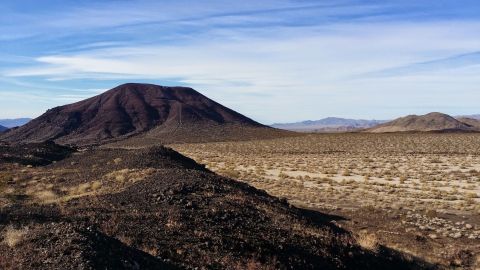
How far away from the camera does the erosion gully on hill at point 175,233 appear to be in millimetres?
9211

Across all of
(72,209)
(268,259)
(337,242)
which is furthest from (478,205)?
(72,209)

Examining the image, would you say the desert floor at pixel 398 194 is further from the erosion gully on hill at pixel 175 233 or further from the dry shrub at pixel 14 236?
the dry shrub at pixel 14 236

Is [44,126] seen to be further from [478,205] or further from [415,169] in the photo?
[478,205]

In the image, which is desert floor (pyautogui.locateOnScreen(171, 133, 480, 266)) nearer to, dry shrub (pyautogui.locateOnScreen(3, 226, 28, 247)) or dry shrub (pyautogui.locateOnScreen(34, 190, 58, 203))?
dry shrub (pyautogui.locateOnScreen(3, 226, 28, 247))

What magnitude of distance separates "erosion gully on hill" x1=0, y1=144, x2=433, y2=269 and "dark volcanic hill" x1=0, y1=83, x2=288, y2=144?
82.6 m

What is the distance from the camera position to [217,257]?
10719 mm

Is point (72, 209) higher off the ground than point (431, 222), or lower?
higher

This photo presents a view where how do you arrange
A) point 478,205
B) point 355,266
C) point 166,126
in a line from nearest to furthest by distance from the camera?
1. point 355,266
2. point 478,205
3. point 166,126

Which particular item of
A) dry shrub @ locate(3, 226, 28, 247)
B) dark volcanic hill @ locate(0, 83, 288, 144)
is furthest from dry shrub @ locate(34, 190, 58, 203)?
dark volcanic hill @ locate(0, 83, 288, 144)

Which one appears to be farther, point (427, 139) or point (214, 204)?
point (427, 139)

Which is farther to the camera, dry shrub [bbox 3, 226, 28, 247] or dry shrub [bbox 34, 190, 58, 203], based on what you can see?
dry shrub [bbox 34, 190, 58, 203]

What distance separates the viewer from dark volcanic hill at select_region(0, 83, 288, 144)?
10894cm

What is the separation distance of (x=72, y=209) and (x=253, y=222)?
18.8ft

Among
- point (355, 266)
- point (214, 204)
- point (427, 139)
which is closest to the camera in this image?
point (355, 266)
